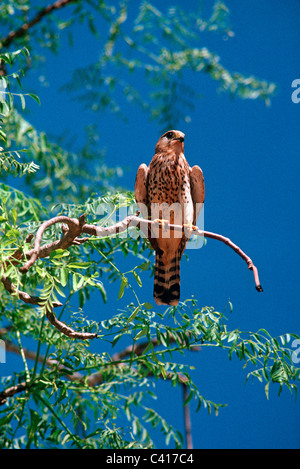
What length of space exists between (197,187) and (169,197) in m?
0.13

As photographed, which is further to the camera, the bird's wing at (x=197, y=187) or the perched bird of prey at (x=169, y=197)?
the bird's wing at (x=197, y=187)

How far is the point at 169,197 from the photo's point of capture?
1.94 meters

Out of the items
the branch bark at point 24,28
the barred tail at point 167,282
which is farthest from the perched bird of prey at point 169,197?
the branch bark at point 24,28

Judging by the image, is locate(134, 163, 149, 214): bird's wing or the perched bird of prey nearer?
the perched bird of prey

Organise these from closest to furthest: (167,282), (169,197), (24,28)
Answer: (167,282) → (169,197) → (24,28)

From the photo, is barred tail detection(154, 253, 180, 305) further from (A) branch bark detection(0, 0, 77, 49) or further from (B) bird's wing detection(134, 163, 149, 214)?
(A) branch bark detection(0, 0, 77, 49)

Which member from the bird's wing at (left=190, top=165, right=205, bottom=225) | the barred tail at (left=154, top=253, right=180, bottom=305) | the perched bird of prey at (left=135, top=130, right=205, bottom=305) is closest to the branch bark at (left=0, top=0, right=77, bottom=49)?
the perched bird of prey at (left=135, top=130, right=205, bottom=305)

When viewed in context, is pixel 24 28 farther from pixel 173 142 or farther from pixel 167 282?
pixel 167 282

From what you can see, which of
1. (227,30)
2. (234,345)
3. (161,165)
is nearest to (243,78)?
(227,30)

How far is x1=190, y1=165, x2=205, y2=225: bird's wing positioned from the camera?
1983mm

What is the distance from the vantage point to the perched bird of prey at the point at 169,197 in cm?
179

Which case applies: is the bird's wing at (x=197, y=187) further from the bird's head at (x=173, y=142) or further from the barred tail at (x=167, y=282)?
the barred tail at (x=167, y=282)

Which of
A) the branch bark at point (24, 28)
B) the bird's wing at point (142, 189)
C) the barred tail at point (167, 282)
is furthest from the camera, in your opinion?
the branch bark at point (24, 28)

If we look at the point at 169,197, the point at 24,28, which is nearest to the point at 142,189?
the point at 169,197
